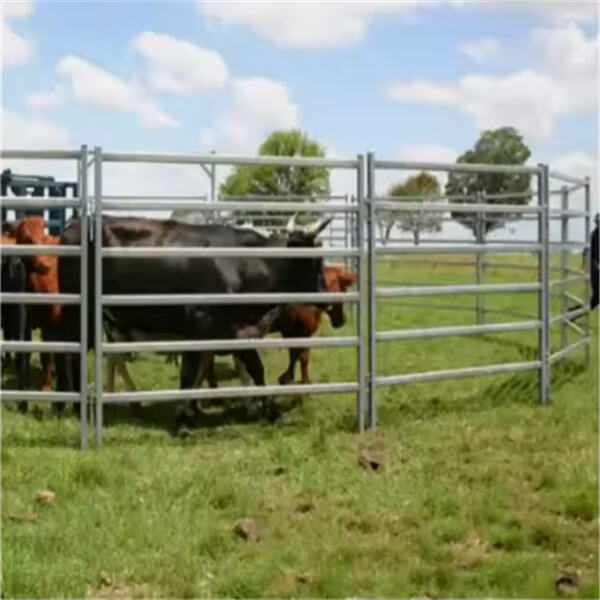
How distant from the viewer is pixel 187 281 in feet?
25.6

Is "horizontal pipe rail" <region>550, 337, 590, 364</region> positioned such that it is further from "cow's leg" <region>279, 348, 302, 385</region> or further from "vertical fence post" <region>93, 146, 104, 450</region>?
"vertical fence post" <region>93, 146, 104, 450</region>

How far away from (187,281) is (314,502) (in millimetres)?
2765

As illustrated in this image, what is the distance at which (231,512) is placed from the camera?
5312 millimetres

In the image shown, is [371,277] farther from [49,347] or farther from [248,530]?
[248,530]

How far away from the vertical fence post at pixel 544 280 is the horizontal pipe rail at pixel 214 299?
2.00 m

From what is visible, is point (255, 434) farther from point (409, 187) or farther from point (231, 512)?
point (409, 187)

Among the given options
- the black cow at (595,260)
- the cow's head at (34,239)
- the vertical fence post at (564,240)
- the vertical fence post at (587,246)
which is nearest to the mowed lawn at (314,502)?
the cow's head at (34,239)

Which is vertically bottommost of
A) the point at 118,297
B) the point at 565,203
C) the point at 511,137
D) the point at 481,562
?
the point at 481,562

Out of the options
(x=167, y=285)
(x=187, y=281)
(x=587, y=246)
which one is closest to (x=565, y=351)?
(x=587, y=246)

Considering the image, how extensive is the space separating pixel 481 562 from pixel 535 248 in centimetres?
460

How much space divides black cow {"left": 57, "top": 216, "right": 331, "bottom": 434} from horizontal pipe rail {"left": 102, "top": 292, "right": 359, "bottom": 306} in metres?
0.65

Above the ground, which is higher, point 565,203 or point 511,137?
point 511,137

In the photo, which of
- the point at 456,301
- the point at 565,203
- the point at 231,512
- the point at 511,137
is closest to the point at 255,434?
the point at 231,512

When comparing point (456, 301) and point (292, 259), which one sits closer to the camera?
point (292, 259)
